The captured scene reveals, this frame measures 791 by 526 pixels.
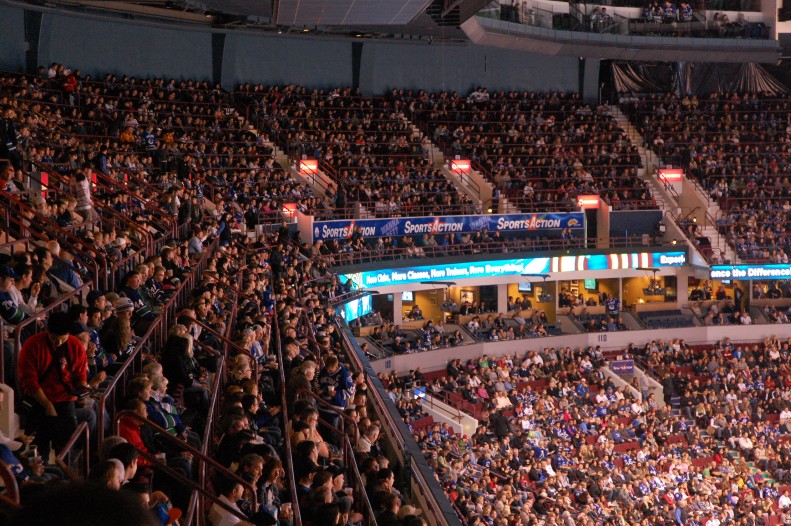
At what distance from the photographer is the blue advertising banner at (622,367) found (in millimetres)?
29375

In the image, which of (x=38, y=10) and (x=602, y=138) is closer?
(x=38, y=10)

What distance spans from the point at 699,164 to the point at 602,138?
399 cm

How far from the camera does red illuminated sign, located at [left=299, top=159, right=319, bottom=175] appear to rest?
30922mm

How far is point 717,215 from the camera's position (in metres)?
35.8

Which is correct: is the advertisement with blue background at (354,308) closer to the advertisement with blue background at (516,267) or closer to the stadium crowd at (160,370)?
the advertisement with blue background at (516,267)

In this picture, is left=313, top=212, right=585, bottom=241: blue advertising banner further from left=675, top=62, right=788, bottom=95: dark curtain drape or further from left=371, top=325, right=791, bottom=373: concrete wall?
left=675, top=62, right=788, bottom=95: dark curtain drape

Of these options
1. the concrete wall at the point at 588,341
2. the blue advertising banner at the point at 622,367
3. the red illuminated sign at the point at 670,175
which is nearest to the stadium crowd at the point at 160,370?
the concrete wall at the point at 588,341

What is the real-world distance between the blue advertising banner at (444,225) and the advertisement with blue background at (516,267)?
125 cm

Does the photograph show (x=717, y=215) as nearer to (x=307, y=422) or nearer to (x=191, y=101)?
(x=191, y=101)

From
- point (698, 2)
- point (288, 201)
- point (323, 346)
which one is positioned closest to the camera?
point (323, 346)

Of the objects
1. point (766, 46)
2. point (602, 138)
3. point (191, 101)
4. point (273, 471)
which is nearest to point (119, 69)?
point (191, 101)

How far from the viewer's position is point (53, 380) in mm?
5508

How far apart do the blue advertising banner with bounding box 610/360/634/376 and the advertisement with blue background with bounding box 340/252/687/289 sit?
172 inches

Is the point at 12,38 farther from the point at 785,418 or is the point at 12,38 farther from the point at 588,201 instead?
the point at 785,418
